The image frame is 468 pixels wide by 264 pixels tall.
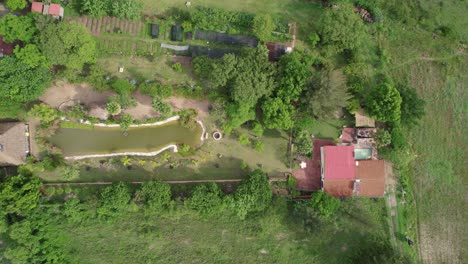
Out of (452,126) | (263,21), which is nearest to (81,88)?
(263,21)

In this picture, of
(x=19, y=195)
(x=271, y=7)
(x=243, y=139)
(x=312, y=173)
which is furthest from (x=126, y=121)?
(x=312, y=173)

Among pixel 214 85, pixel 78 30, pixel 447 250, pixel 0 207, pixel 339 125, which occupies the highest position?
A: pixel 78 30

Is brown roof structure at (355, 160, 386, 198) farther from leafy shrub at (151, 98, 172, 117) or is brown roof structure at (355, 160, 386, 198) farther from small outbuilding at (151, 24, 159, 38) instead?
small outbuilding at (151, 24, 159, 38)

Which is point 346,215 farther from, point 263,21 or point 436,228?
point 263,21

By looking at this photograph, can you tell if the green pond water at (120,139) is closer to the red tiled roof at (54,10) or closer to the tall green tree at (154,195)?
the tall green tree at (154,195)

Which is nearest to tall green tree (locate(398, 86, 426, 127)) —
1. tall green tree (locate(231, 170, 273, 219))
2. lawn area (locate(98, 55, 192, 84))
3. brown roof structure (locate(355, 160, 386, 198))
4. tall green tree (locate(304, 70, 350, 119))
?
brown roof structure (locate(355, 160, 386, 198))
